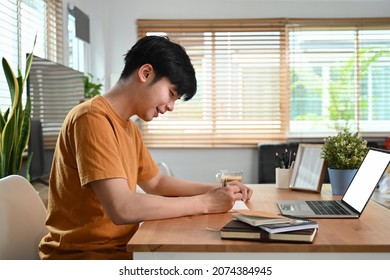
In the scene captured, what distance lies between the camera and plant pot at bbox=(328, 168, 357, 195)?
7.37 feet

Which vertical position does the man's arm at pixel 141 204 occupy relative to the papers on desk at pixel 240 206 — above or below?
above

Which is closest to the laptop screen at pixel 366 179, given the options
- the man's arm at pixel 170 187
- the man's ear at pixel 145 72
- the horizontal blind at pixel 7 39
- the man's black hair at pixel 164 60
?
the man's arm at pixel 170 187

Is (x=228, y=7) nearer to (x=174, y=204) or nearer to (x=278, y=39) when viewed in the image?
(x=278, y=39)

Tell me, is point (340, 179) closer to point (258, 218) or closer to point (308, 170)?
point (308, 170)

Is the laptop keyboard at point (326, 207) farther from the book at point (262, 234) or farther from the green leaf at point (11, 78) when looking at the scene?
the green leaf at point (11, 78)

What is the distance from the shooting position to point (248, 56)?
588 centimetres

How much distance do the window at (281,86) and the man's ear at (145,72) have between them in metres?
4.07

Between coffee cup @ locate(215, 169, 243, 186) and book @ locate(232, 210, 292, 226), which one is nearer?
book @ locate(232, 210, 292, 226)

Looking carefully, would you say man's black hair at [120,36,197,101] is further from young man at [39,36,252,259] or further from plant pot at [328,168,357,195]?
plant pot at [328,168,357,195]

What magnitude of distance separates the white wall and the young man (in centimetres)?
395

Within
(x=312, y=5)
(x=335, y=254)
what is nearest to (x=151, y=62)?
(x=335, y=254)

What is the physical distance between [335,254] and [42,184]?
2449 millimetres

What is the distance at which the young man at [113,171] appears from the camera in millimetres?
1615

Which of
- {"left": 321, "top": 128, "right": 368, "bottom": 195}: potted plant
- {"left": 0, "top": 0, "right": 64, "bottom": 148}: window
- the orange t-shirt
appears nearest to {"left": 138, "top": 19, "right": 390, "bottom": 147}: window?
{"left": 0, "top": 0, "right": 64, "bottom": 148}: window
